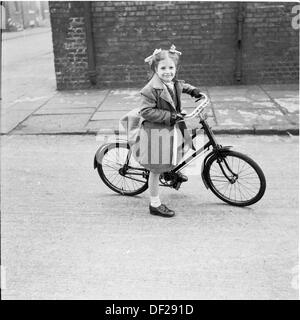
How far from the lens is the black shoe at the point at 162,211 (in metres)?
4.27

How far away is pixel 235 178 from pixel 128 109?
14.0 ft

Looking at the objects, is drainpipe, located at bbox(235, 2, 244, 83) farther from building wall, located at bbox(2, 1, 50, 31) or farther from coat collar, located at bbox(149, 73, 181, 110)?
building wall, located at bbox(2, 1, 50, 31)

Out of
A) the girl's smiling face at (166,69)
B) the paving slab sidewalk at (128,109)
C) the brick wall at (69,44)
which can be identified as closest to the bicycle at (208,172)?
the girl's smiling face at (166,69)

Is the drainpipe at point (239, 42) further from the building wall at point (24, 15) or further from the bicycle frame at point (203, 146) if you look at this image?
the building wall at point (24, 15)

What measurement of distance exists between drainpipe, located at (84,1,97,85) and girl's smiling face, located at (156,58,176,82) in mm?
6220

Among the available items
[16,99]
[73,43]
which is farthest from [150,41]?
[16,99]

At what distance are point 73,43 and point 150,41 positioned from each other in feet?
5.49

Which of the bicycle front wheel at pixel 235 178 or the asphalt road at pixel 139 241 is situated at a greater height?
the bicycle front wheel at pixel 235 178

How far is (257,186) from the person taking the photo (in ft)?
14.8

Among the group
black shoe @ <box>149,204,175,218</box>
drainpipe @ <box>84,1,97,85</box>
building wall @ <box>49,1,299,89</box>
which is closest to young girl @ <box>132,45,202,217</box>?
black shoe @ <box>149,204,175,218</box>

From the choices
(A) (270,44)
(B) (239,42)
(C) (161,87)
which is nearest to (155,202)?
(C) (161,87)

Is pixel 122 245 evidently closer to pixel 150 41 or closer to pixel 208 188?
pixel 208 188

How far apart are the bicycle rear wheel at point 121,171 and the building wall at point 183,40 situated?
5.43 m

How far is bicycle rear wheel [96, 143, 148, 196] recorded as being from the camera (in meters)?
4.64
